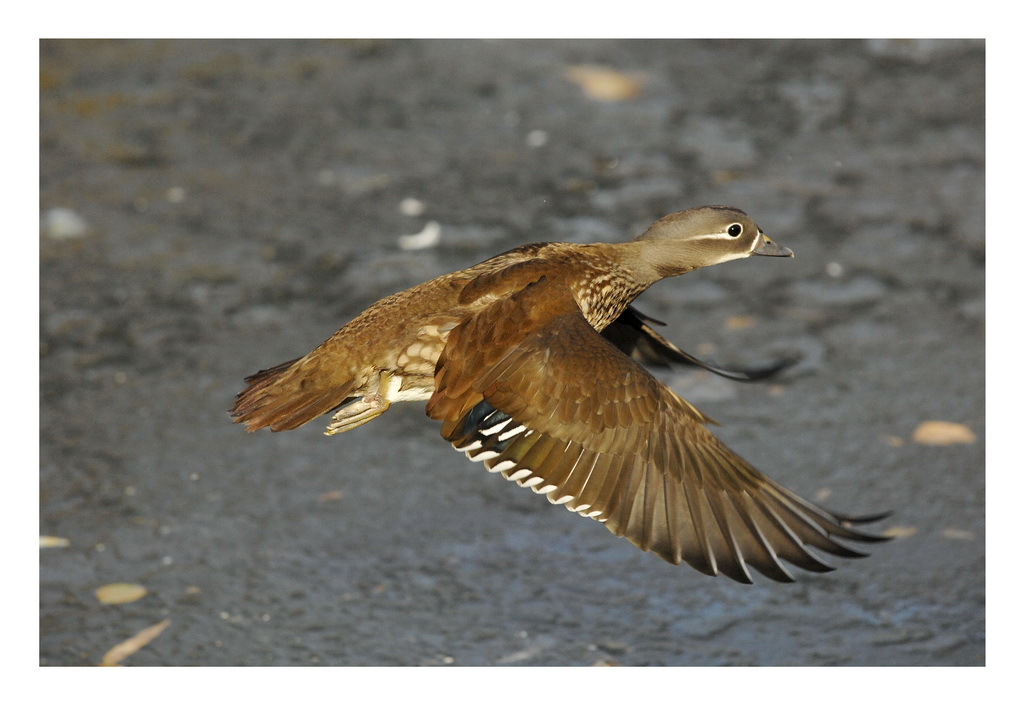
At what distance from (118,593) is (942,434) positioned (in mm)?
2971

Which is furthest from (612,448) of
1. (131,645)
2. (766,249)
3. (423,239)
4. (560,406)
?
(423,239)

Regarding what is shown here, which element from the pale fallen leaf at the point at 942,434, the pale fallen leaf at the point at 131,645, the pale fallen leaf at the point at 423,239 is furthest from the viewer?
the pale fallen leaf at the point at 423,239

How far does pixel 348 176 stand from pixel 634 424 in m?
3.34

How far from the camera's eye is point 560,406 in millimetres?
3195

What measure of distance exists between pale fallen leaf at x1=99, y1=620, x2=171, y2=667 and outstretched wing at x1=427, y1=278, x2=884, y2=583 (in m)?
1.39

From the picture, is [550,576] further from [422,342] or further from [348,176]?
[348,176]

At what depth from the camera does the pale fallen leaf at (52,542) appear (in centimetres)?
433

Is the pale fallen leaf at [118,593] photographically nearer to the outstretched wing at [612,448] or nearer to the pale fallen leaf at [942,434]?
the outstretched wing at [612,448]

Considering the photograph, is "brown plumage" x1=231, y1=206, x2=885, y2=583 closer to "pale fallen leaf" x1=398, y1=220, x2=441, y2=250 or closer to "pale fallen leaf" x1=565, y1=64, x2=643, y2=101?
"pale fallen leaf" x1=398, y1=220, x2=441, y2=250

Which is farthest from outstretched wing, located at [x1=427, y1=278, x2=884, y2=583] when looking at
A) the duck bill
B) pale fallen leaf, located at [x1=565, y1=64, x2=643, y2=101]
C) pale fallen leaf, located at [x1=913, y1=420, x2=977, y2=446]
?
pale fallen leaf, located at [x1=565, y1=64, x2=643, y2=101]

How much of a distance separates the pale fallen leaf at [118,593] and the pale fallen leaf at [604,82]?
355 centimetres

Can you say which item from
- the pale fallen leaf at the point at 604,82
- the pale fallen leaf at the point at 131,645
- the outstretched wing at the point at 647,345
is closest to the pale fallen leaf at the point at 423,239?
the pale fallen leaf at the point at 604,82

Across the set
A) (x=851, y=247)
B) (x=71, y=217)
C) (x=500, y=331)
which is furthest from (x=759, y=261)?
(x=71, y=217)

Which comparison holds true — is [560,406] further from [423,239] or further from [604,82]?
[604,82]
